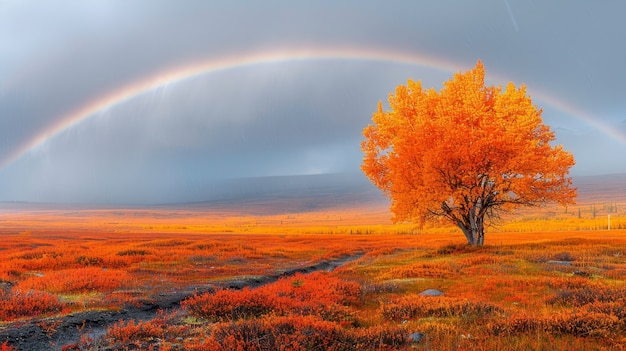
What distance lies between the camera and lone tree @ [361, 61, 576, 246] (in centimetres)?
3033

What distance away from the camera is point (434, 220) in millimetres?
35250

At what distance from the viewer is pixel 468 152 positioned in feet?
101

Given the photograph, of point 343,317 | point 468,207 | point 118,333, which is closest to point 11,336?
point 118,333

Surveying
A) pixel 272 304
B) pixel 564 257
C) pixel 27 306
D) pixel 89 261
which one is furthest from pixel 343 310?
pixel 89 261

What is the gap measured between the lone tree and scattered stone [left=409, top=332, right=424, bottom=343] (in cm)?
2241

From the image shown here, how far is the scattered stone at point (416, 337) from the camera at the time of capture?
887 cm

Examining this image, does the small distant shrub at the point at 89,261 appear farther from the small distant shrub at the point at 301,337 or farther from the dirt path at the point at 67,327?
the small distant shrub at the point at 301,337

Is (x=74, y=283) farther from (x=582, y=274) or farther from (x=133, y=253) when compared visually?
(x=582, y=274)

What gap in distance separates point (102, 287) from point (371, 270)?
1588 centimetres

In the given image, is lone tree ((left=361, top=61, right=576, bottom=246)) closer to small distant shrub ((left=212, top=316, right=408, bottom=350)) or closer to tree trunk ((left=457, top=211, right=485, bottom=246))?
tree trunk ((left=457, top=211, right=485, bottom=246))

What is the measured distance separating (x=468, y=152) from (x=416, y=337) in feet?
79.4

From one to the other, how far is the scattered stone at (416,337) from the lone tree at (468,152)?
22.4m

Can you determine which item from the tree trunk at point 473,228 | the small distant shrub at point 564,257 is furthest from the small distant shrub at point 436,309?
the tree trunk at point 473,228

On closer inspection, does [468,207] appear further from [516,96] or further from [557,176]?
[516,96]
